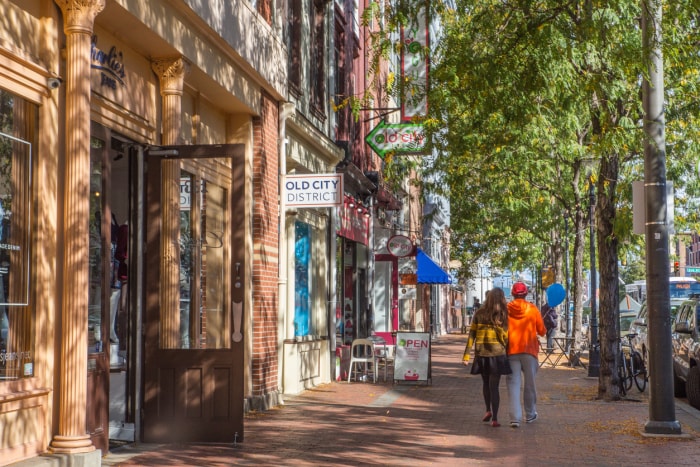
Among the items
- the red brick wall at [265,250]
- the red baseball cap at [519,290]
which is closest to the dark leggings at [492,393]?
the red baseball cap at [519,290]

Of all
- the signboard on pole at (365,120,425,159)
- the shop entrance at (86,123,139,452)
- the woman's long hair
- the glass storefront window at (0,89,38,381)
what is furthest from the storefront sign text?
the signboard on pole at (365,120,425,159)

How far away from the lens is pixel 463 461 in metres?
9.71

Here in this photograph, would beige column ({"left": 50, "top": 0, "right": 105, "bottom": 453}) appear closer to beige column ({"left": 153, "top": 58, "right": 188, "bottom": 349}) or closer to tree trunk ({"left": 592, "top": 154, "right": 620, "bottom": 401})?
beige column ({"left": 153, "top": 58, "right": 188, "bottom": 349})

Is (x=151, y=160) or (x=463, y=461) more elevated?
(x=151, y=160)

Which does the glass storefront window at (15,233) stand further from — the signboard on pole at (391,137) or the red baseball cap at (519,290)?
the signboard on pole at (391,137)

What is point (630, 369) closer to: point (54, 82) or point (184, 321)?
point (184, 321)

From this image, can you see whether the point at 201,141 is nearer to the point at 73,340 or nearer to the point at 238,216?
the point at 238,216

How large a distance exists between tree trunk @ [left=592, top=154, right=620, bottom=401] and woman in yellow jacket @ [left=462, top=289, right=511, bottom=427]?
13.0 feet

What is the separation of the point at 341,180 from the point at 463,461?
588 centimetres

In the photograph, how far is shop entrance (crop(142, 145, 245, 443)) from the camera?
33.8 ft

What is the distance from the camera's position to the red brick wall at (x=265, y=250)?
1436cm

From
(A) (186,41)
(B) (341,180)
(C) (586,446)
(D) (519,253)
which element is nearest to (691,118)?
(B) (341,180)

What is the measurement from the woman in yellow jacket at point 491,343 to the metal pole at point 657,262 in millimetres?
1937

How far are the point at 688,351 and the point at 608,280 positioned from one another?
5.52ft
